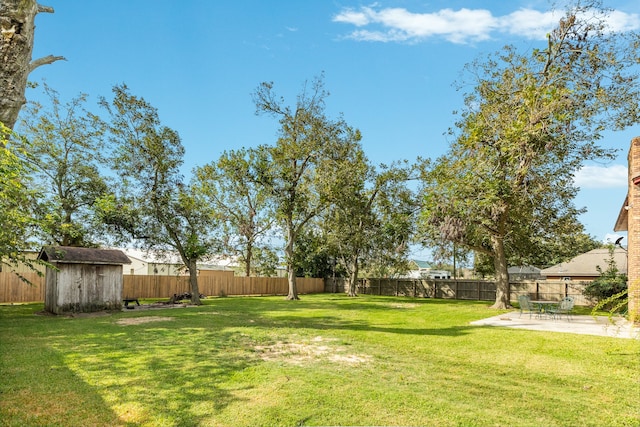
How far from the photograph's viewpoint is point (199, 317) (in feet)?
47.0

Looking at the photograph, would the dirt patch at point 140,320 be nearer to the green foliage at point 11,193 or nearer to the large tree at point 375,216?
the green foliage at point 11,193

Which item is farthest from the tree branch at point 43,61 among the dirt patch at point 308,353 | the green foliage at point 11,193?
the dirt patch at point 308,353

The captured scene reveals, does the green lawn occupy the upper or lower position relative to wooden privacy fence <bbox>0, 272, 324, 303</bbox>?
upper

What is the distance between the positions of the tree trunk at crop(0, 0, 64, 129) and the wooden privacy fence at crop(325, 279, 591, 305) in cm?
2550

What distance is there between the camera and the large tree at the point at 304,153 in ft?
77.7

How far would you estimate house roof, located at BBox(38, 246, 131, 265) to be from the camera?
14742 millimetres

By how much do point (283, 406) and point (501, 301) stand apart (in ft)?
55.2

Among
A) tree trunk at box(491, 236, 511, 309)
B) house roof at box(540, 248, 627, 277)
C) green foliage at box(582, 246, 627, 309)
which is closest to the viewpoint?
green foliage at box(582, 246, 627, 309)

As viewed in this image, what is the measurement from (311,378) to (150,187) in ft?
52.8

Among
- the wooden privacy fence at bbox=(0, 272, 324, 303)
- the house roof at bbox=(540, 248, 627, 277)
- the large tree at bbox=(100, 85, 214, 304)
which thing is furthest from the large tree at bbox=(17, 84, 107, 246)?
the house roof at bbox=(540, 248, 627, 277)

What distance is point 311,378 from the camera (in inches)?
237

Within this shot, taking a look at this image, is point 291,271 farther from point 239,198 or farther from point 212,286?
point 239,198

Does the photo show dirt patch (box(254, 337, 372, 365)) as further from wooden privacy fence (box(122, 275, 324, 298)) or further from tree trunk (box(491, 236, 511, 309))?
wooden privacy fence (box(122, 275, 324, 298))

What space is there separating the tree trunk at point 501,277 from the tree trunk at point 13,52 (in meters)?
18.5
